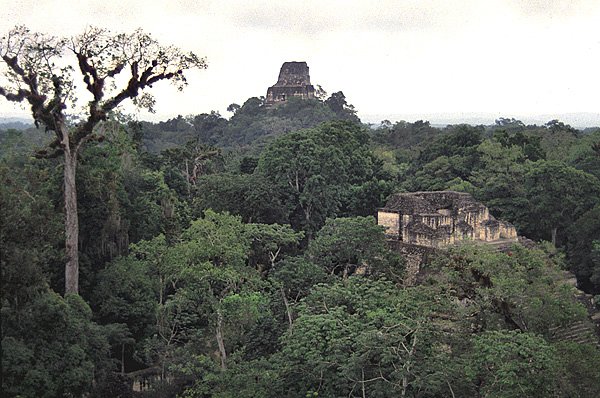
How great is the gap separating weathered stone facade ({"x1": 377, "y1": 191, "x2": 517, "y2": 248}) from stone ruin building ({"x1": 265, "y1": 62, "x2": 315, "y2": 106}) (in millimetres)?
55914

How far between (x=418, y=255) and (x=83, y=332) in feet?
33.7

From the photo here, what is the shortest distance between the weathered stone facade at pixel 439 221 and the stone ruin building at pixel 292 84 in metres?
55.9

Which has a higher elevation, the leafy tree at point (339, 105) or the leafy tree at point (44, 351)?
the leafy tree at point (339, 105)

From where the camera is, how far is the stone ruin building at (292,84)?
2980 inches

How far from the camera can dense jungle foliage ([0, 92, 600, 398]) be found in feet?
33.1

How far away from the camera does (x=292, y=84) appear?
76500mm

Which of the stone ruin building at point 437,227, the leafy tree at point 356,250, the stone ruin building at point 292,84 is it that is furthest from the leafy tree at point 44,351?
the stone ruin building at point 292,84

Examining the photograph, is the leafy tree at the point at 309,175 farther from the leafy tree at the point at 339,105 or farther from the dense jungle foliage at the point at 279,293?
the leafy tree at the point at 339,105

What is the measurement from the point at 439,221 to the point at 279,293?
6705mm

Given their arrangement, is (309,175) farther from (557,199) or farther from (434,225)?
(557,199)

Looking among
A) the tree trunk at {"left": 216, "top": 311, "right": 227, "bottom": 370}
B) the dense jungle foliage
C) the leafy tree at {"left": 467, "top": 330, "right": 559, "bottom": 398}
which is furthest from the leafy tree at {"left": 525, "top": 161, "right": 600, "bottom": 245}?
the tree trunk at {"left": 216, "top": 311, "right": 227, "bottom": 370}

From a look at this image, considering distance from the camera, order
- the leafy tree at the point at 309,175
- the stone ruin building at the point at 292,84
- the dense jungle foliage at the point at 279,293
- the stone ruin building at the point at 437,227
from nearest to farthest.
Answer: the dense jungle foliage at the point at 279,293 < the stone ruin building at the point at 437,227 < the leafy tree at the point at 309,175 < the stone ruin building at the point at 292,84

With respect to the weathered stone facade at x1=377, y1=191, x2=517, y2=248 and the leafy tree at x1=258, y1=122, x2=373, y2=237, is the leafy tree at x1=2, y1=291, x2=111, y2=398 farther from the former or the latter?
the leafy tree at x1=258, y1=122, x2=373, y2=237

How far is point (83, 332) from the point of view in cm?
1083
